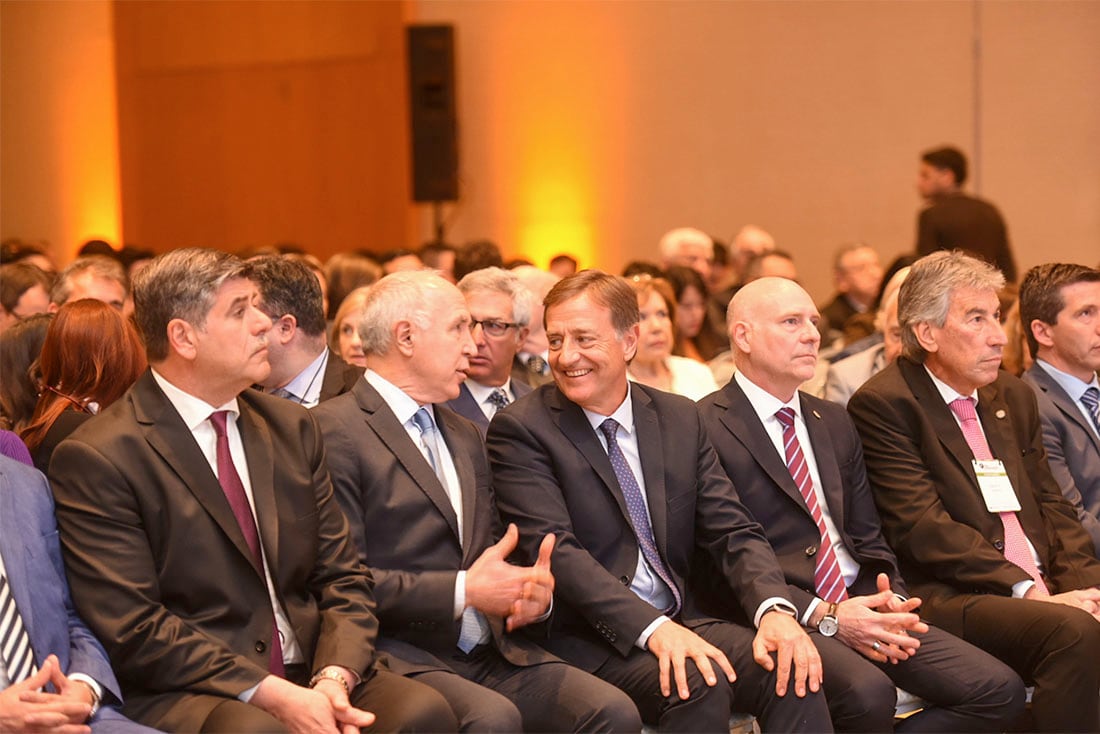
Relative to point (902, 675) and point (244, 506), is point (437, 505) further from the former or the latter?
point (902, 675)

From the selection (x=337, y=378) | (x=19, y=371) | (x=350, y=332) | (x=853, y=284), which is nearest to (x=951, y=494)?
(x=337, y=378)

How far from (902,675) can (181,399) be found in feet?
6.34

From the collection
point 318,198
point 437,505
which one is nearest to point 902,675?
point 437,505

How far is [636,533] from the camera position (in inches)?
129

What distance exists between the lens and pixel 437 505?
10.2 feet

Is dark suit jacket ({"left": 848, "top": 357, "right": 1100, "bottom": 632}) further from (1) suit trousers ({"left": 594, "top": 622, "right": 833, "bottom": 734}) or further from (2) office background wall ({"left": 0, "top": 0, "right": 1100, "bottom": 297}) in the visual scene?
(2) office background wall ({"left": 0, "top": 0, "right": 1100, "bottom": 297})

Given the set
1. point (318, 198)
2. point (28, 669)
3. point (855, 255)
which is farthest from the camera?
point (318, 198)

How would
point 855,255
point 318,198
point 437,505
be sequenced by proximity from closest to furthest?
point 437,505 → point 855,255 → point 318,198

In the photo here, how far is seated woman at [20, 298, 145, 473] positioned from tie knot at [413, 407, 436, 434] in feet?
2.41

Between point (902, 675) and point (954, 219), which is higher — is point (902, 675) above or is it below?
below

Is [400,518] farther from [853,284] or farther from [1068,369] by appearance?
[853,284]

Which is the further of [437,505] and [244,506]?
[437,505]

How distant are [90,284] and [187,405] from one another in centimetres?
251

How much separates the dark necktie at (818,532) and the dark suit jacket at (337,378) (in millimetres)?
1318
